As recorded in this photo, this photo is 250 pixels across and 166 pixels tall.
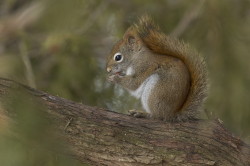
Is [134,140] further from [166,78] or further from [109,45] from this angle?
[109,45]

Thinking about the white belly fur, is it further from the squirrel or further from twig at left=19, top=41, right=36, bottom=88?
twig at left=19, top=41, right=36, bottom=88

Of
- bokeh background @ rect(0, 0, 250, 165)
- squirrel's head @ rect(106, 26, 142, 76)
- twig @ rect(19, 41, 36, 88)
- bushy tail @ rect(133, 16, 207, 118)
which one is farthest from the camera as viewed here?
twig @ rect(19, 41, 36, 88)

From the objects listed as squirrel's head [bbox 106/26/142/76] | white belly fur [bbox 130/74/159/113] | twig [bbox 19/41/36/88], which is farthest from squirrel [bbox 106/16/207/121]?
twig [bbox 19/41/36/88]

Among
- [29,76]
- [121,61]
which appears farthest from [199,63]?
[29,76]

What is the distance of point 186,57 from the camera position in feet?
8.00

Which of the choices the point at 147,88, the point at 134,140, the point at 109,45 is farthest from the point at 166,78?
the point at 109,45

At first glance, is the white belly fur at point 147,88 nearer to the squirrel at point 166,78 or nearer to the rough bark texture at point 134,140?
the squirrel at point 166,78

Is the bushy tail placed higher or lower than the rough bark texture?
higher

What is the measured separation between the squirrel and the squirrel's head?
102mm

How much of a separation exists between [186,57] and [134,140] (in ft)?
2.05

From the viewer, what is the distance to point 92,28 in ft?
13.2

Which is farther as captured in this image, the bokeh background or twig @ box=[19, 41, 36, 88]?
twig @ box=[19, 41, 36, 88]

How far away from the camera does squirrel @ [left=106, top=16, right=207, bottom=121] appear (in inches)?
92.7

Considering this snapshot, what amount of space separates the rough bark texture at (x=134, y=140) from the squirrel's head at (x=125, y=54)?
0.69 m
